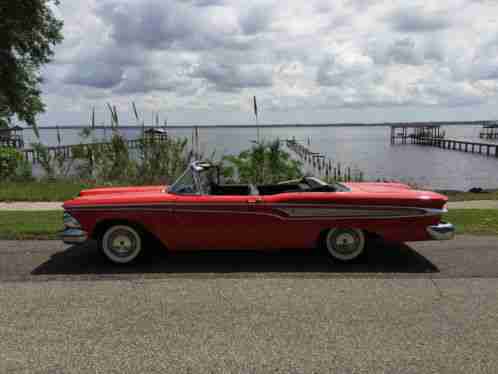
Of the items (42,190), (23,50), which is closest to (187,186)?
(42,190)

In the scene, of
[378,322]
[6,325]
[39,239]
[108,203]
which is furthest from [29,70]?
[378,322]

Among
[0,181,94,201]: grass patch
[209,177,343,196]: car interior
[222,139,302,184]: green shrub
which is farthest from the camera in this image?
[222,139,302,184]: green shrub

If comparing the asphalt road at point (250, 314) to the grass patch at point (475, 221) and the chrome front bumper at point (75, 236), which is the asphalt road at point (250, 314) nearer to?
the chrome front bumper at point (75, 236)

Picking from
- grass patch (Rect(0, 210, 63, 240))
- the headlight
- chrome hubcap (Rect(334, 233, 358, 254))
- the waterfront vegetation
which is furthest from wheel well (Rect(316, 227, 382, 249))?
grass patch (Rect(0, 210, 63, 240))

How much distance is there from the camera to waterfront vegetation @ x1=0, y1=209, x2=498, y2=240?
7.50 meters

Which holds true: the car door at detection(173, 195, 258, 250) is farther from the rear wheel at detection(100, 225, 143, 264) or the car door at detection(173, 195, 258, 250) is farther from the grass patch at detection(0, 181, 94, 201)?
the grass patch at detection(0, 181, 94, 201)

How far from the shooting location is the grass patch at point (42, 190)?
38.2 feet

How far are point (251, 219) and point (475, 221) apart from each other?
206 inches

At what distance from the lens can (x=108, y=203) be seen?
5.70 metres

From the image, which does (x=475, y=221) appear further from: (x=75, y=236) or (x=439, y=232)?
(x=75, y=236)

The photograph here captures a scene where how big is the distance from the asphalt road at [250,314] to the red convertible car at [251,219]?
33 cm

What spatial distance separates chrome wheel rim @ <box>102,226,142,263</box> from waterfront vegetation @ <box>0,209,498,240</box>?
6.84ft

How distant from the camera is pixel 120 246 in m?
5.79

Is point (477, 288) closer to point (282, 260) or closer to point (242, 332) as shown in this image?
point (282, 260)
